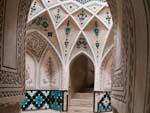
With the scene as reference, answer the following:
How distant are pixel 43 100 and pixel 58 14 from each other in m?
3.05

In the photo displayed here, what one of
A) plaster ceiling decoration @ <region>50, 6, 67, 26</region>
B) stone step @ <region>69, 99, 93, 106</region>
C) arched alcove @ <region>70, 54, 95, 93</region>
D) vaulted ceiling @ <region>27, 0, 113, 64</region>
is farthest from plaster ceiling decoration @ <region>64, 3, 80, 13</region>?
stone step @ <region>69, 99, 93, 106</region>

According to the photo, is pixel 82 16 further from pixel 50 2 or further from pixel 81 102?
pixel 81 102

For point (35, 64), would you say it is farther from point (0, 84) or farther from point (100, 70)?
point (0, 84)

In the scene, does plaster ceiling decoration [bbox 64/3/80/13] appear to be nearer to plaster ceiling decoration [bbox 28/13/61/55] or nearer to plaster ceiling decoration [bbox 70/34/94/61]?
plaster ceiling decoration [bbox 28/13/61/55]

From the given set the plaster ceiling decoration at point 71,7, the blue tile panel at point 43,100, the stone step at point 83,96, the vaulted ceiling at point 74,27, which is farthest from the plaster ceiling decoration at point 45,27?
the stone step at point 83,96

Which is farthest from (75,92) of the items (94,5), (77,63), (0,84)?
(0,84)

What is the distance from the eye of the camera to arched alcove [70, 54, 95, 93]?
11.2 m

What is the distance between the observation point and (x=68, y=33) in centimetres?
997

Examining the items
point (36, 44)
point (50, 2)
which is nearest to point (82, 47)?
point (36, 44)

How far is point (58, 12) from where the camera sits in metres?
9.65

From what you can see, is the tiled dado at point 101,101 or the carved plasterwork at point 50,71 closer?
the tiled dado at point 101,101

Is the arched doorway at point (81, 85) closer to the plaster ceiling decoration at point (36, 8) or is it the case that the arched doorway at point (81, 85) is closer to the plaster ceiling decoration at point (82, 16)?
the plaster ceiling decoration at point (82, 16)

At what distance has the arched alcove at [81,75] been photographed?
1120 cm

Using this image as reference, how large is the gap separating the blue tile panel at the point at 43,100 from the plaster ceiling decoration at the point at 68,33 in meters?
1.52
